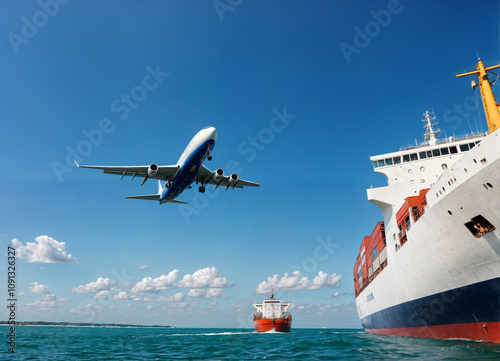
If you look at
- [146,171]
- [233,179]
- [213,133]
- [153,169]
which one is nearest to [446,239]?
[213,133]

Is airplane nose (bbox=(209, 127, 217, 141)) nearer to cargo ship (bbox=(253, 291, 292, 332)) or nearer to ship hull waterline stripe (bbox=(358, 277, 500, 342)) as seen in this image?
ship hull waterline stripe (bbox=(358, 277, 500, 342))

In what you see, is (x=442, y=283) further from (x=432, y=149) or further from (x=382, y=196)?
(x=432, y=149)

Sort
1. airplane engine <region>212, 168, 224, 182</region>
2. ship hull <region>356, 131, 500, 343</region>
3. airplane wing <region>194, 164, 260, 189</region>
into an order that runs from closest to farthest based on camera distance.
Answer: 1. ship hull <region>356, 131, 500, 343</region>
2. airplane engine <region>212, 168, 224, 182</region>
3. airplane wing <region>194, 164, 260, 189</region>

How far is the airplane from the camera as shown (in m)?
23.2

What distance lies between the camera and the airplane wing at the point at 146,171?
24.8 m

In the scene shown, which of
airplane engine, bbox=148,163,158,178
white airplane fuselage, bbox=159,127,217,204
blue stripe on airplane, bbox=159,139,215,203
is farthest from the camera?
airplane engine, bbox=148,163,158,178

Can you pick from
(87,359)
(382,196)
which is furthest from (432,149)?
(87,359)

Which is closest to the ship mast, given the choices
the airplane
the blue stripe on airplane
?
the airplane

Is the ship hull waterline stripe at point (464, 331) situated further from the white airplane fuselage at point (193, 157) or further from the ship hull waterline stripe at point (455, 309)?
the white airplane fuselage at point (193, 157)

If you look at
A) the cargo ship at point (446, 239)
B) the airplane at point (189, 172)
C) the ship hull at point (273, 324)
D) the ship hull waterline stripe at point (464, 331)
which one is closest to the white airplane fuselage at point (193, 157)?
the airplane at point (189, 172)

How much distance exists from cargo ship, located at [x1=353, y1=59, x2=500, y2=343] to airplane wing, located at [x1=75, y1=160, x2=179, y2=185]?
18719mm

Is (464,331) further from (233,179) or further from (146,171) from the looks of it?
(146,171)

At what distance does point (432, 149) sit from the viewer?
89.8ft

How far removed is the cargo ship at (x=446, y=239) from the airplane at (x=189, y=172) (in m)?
14.0
